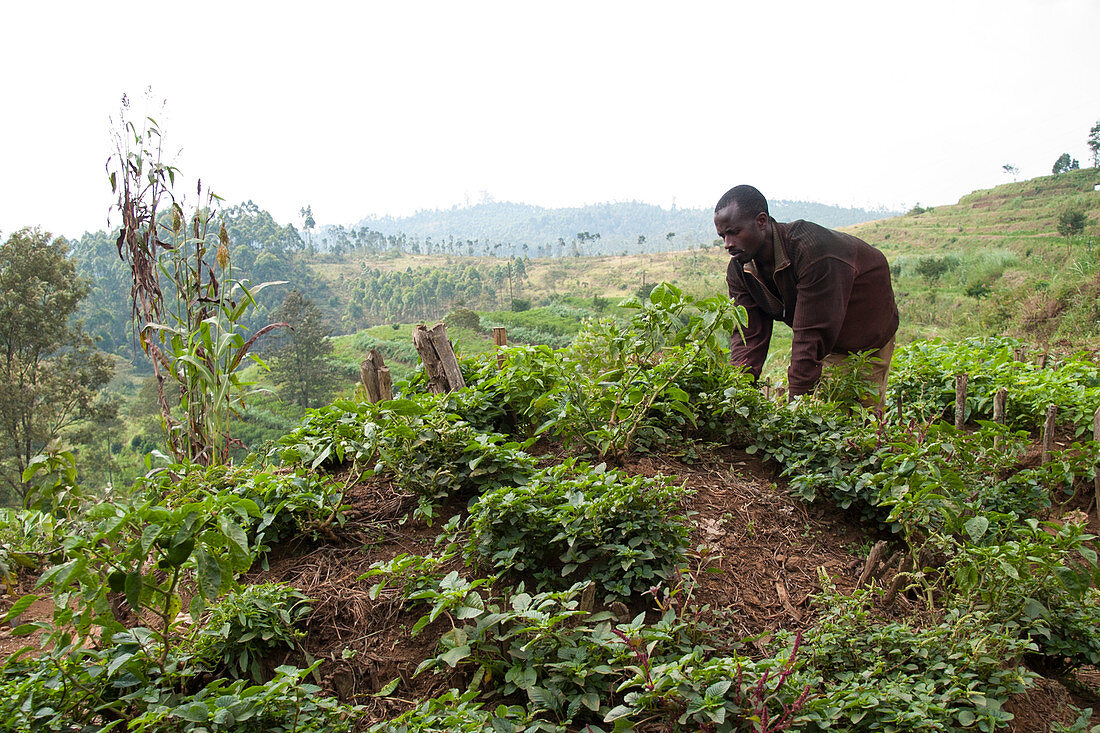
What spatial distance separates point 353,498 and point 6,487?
2514 cm

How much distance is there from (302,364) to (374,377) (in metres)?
22.0

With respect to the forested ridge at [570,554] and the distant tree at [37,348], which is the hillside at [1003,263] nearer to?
the forested ridge at [570,554]

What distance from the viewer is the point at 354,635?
2.06 m

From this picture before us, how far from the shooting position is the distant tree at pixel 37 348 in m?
16.1

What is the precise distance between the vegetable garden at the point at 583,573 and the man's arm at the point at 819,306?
0.25 meters

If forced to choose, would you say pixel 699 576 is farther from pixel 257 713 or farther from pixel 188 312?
pixel 188 312

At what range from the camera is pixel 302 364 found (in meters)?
23.6

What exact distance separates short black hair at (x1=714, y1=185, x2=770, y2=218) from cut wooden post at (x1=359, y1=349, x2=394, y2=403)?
6.67ft

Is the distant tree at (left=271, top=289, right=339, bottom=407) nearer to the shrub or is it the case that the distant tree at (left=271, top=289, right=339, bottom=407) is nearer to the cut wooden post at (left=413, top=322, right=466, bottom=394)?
the cut wooden post at (left=413, top=322, right=466, bottom=394)

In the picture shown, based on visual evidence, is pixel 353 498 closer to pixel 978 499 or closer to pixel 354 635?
pixel 354 635

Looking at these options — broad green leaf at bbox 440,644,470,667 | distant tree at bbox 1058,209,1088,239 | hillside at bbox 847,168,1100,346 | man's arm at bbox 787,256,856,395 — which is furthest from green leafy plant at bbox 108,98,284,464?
distant tree at bbox 1058,209,1088,239

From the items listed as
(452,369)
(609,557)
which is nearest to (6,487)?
(452,369)

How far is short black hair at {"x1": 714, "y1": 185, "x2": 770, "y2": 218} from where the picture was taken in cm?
330

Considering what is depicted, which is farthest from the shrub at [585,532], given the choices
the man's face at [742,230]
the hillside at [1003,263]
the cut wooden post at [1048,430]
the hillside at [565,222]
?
the hillside at [565,222]
